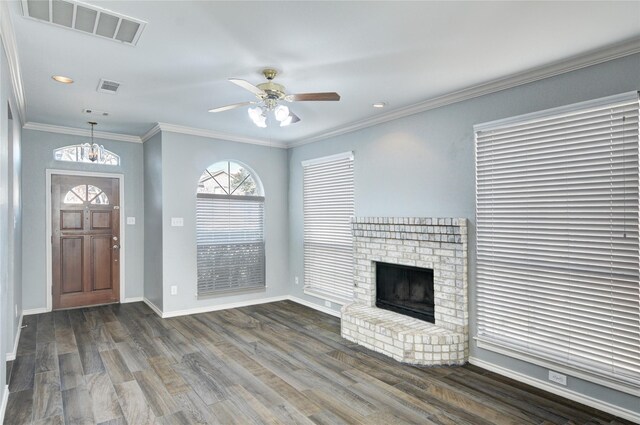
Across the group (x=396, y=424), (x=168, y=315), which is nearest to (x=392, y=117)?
(x=396, y=424)

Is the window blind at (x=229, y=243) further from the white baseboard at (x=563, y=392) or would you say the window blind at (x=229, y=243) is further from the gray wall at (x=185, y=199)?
the white baseboard at (x=563, y=392)

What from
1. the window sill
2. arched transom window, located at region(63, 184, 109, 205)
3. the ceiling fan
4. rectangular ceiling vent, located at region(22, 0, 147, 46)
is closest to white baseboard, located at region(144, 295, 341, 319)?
the window sill

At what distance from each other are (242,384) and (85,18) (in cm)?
299

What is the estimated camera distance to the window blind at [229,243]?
5594 mm

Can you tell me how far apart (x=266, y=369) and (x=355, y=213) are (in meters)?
2.37

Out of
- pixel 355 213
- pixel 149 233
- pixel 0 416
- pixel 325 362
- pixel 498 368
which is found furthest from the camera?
pixel 149 233

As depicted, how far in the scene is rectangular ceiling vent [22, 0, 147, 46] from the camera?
7.27 feet

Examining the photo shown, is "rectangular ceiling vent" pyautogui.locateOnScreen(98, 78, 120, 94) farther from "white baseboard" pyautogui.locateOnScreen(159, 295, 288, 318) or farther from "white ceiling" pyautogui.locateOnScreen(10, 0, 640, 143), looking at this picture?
"white baseboard" pyautogui.locateOnScreen(159, 295, 288, 318)

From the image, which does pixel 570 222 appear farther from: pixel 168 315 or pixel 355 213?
pixel 168 315

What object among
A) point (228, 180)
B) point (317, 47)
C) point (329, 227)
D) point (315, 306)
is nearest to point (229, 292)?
point (315, 306)

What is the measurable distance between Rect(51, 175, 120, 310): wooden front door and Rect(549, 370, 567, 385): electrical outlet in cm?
590

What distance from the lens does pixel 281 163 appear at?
643 centimetres

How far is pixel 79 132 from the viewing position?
5.52m

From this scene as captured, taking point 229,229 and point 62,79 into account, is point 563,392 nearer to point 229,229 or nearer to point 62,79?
point 229,229
